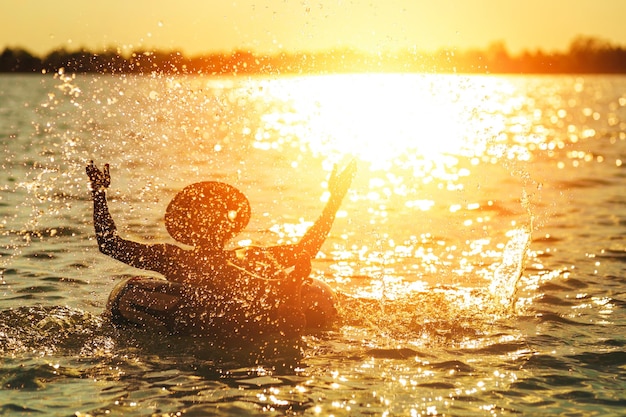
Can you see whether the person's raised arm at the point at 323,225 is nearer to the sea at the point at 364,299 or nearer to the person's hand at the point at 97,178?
the sea at the point at 364,299

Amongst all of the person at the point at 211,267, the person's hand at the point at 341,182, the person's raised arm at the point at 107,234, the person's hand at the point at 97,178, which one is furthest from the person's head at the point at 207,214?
the person's hand at the point at 341,182

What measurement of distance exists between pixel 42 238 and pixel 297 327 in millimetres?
7412

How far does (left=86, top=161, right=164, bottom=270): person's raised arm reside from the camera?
9195 millimetres

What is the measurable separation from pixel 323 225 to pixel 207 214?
1.17 meters

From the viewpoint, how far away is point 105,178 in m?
9.21

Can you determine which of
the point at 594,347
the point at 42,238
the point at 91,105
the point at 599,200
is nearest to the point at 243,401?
the point at 594,347

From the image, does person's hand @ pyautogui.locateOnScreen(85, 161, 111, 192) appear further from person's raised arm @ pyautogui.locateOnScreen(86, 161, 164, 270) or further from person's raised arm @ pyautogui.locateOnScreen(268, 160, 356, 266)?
person's raised arm @ pyautogui.locateOnScreen(268, 160, 356, 266)

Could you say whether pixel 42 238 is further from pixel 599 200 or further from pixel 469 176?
pixel 469 176

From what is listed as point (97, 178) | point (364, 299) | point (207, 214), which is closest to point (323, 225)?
point (207, 214)

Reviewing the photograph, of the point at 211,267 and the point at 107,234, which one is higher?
the point at 107,234

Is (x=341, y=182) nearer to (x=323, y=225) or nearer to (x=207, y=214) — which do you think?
(x=323, y=225)

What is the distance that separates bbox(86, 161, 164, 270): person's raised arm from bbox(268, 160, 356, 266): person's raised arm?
128 cm

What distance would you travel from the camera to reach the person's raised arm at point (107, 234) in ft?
30.2

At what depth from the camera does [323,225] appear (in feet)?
31.3
